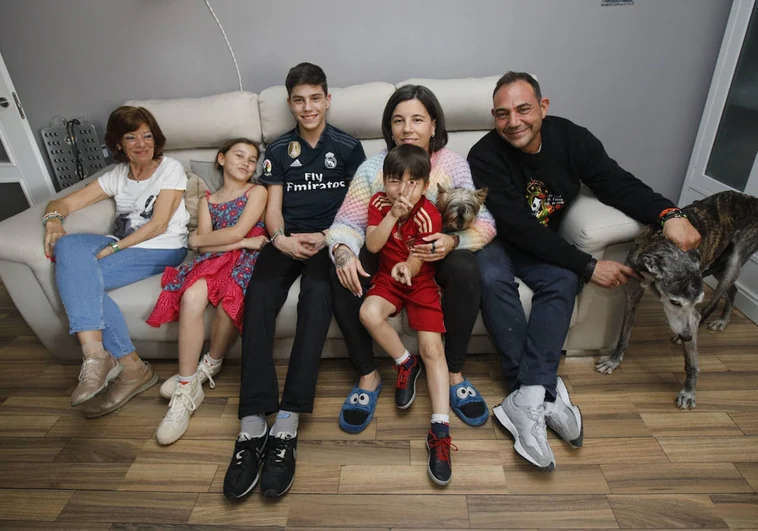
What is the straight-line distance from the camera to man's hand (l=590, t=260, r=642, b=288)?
1.43 meters

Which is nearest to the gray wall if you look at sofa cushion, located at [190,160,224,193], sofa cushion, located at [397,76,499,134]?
sofa cushion, located at [397,76,499,134]

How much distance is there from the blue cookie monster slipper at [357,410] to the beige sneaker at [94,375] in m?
0.84

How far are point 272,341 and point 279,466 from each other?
0.40 meters

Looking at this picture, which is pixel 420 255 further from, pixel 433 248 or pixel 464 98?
pixel 464 98

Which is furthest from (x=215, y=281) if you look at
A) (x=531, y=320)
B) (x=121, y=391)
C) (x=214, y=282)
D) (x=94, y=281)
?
(x=531, y=320)

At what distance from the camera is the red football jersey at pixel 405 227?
1.40m

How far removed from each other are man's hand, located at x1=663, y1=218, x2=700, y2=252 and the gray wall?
3.31ft

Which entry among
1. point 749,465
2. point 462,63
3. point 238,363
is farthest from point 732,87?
point 238,363

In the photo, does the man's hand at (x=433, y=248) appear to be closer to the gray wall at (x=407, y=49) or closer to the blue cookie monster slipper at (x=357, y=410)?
the blue cookie monster slipper at (x=357, y=410)

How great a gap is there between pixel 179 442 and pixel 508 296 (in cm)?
122

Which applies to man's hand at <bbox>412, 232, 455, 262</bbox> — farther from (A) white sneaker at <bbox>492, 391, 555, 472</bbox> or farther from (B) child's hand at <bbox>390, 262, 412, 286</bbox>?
(A) white sneaker at <bbox>492, 391, 555, 472</bbox>

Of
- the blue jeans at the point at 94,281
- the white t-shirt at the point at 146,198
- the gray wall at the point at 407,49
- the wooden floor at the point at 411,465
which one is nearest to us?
the wooden floor at the point at 411,465

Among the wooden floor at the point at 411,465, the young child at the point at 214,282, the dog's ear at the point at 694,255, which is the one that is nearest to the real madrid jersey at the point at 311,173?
the young child at the point at 214,282

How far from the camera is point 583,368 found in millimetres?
1665
